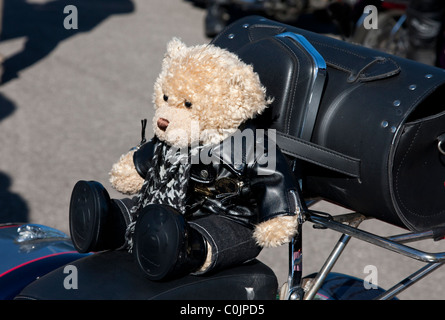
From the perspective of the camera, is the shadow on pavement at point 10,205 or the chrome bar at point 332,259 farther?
the shadow on pavement at point 10,205

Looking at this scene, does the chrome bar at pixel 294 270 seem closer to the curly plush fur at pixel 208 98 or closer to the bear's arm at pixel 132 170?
the curly plush fur at pixel 208 98

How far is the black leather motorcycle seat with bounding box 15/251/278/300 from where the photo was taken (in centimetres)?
148

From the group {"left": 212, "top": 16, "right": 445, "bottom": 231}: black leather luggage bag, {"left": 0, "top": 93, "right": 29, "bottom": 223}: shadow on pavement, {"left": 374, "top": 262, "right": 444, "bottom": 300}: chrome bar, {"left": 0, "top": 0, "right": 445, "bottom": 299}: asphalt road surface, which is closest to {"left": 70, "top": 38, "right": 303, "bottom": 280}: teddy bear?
{"left": 212, "top": 16, "right": 445, "bottom": 231}: black leather luggage bag

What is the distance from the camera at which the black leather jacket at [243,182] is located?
1.59 meters

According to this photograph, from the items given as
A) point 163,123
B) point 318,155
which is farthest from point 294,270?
point 163,123

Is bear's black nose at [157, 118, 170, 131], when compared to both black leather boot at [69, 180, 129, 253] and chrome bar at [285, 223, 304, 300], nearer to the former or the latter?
black leather boot at [69, 180, 129, 253]

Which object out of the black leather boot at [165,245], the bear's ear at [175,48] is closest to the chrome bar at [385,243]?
the black leather boot at [165,245]

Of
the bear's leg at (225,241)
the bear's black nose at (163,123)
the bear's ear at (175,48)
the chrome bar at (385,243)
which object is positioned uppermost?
the bear's ear at (175,48)

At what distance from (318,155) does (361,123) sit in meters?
0.16


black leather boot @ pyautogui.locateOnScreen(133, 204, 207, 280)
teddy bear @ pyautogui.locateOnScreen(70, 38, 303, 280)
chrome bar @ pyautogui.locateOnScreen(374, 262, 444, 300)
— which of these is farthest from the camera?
chrome bar @ pyautogui.locateOnScreen(374, 262, 444, 300)

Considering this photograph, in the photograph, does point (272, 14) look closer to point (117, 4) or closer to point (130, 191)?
point (117, 4)

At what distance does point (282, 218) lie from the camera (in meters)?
1.57

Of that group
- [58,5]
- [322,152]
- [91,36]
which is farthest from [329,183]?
[58,5]

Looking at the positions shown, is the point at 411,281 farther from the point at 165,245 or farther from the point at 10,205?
the point at 10,205
